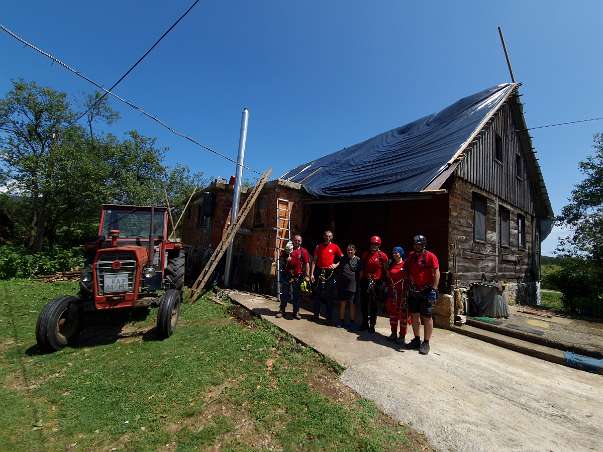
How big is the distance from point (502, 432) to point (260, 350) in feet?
11.2

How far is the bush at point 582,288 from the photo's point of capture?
10.2 metres

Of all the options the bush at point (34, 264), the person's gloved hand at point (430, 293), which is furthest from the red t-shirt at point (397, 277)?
the bush at point (34, 264)

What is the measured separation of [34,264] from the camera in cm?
1159

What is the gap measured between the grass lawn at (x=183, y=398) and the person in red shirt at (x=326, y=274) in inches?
54.8

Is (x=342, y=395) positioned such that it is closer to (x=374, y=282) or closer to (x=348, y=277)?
(x=374, y=282)

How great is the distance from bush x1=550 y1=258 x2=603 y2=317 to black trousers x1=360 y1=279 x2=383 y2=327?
30.8 feet

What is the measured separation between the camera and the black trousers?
6.00 meters

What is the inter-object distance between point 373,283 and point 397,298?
1.83ft

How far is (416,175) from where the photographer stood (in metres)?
7.39

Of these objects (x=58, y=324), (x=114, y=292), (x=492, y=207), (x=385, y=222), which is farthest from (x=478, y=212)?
(x=58, y=324)

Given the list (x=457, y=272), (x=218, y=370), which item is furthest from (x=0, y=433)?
(x=457, y=272)

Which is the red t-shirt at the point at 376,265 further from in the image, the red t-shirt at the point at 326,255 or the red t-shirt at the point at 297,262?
the red t-shirt at the point at 297,262

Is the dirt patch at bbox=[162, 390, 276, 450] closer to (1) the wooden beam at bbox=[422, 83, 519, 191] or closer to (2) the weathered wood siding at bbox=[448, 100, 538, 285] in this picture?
(1) the wooden beam at bbox=[422, 83, 519, 191]

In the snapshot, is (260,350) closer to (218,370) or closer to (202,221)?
(218,370)
